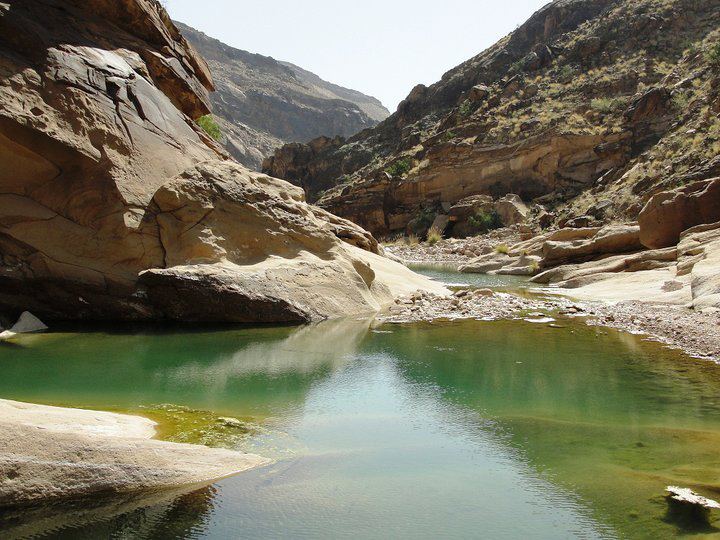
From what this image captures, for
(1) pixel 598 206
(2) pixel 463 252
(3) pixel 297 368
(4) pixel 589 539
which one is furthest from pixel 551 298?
(2) pixel 463 252

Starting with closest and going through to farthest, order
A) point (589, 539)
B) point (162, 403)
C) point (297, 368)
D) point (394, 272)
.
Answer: point (589, 539)
point (162, 403)
point (297, 368)
point (394, 272)

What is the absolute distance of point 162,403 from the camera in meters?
7.18

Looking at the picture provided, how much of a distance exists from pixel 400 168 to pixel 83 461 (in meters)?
51.7

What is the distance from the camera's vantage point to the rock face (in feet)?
40.9

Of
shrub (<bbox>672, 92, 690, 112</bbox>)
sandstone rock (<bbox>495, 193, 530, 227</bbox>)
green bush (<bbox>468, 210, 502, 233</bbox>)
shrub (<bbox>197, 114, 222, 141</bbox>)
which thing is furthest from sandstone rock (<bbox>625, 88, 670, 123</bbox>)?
shrub (<bbox>197, 114, 222, 141</bbox>)

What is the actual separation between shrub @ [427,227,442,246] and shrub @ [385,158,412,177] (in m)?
9.39

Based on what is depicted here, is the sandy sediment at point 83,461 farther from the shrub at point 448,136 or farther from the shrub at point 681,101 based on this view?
the shrub at point 448,136

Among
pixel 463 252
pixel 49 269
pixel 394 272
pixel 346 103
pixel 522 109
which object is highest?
pixel 346 103

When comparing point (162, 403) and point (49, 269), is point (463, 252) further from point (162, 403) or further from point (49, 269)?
point (162, 403)

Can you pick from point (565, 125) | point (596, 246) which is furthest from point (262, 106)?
point (596, 246)

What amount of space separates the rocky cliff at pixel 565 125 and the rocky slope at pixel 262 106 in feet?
207

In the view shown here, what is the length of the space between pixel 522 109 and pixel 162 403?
49.3 m

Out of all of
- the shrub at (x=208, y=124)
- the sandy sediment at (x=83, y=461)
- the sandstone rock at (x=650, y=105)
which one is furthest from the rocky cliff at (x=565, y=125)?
the sandy sediment at (x=83, y=461)

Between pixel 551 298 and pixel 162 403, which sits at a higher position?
pixel 551 298
